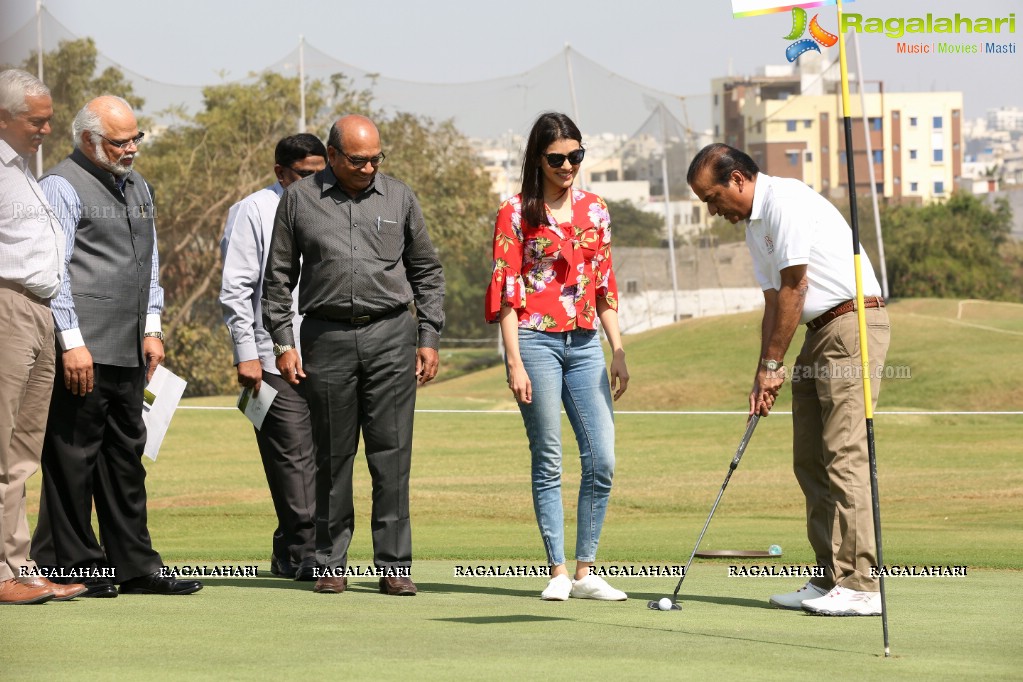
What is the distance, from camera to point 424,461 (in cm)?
2095

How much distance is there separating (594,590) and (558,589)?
16cm

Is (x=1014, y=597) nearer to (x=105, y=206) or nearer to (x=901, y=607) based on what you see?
(x=901, y=607)

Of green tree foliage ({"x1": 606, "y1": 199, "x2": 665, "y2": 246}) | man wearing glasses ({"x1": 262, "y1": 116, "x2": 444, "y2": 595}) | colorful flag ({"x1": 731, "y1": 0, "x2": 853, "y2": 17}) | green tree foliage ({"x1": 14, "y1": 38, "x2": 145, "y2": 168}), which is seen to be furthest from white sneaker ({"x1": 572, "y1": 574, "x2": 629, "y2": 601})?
green tree foliage ({"x1": 606, "y1": 199, "x2": 665, "y2": 246})

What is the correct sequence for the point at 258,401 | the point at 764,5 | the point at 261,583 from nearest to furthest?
the point at 764,5
the point at 261,583
the point at 258,401

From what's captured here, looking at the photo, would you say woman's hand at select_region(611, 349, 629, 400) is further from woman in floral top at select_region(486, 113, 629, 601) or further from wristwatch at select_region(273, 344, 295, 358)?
wristwatch at select_region(273, 344, 295, 358)

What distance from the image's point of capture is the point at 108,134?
6.37 m

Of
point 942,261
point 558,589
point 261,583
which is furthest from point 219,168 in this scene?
point 558,589

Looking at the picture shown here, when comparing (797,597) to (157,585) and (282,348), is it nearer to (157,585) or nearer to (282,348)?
(282,348)

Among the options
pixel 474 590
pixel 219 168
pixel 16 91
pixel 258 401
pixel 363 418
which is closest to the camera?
pixel 16 91

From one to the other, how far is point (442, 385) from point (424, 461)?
18.7m

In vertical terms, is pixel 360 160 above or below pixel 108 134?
below

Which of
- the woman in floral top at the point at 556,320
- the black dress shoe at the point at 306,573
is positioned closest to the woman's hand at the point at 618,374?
the woman in floral top at the point at 556,320

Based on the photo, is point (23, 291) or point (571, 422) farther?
point (571, 422)

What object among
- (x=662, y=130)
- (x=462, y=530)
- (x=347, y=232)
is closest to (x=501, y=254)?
(x=347, y=232)
